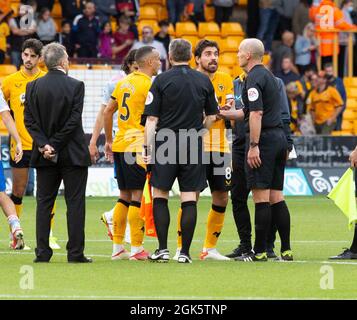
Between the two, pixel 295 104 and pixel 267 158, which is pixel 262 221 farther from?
pixel 295 104

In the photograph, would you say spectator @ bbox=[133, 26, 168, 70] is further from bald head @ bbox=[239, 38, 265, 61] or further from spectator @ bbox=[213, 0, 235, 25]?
bald head @ bbox=[239, 38, 265, 61]

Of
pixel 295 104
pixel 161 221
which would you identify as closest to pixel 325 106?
pixel 295 104

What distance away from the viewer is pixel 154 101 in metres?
13.2

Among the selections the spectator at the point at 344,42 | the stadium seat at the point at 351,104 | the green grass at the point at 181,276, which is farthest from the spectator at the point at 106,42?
the green grass at the point at 181,276

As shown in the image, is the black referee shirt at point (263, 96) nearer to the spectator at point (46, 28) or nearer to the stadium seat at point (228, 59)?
the spectator at point (46, 28)

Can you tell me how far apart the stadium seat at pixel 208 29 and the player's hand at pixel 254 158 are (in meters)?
17.0

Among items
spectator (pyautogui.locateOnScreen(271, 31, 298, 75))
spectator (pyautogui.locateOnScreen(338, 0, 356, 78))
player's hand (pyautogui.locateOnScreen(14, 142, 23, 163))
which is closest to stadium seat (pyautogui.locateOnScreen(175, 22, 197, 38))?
spectator (pyautogui.locateOnScreen(271, 31, 298, 75))

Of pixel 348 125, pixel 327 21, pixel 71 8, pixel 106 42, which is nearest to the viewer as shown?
pixel 106 42

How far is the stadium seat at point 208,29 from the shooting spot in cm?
3023

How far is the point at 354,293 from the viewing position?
431 inches

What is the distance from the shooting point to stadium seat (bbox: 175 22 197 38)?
97.9 ft

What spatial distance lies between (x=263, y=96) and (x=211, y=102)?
0.55 meters
